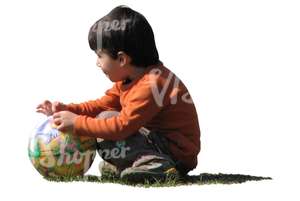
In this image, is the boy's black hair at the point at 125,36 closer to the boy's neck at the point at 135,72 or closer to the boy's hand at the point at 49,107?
the boy's neck at the point at 135,72

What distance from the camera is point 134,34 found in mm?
8875

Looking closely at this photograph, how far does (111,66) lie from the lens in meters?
9.04

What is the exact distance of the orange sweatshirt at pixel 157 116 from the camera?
8797 mm

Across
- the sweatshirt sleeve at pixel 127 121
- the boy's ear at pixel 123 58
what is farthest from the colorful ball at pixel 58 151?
the boy's ear at pixel 123 58

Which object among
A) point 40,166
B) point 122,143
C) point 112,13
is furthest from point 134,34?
point 40,166

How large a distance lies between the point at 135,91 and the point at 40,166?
1330 millimetres

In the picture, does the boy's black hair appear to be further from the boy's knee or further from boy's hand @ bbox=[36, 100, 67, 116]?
boy's hand @ bbox=[36, 100, 67, 116]

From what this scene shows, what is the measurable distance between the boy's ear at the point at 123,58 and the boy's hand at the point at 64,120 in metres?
0.74

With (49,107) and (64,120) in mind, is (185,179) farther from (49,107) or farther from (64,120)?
(49,107)

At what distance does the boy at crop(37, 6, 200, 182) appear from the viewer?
884cm

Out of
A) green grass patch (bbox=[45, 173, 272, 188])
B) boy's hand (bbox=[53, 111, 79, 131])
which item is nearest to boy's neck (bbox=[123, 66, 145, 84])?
boy's hand (bbox=[53, 111, 79, 131])

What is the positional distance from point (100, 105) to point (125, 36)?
3.77ft

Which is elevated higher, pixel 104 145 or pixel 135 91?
pixel 135 91

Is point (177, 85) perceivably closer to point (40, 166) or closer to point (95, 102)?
point (95, 102)
